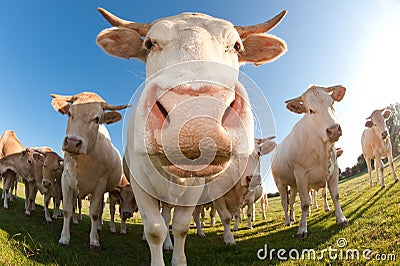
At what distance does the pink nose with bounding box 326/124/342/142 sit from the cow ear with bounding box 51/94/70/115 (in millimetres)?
5541

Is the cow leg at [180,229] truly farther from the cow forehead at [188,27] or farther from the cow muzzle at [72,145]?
the cow muzzle at [72,145]

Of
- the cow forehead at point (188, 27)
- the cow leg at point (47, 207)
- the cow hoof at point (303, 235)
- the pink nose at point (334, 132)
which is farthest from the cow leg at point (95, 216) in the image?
the pink nose at point (334, 132)

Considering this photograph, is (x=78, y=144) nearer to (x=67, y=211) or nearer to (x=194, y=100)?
(x=67, y=211)

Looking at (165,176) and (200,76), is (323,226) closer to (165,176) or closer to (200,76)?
(165,176)

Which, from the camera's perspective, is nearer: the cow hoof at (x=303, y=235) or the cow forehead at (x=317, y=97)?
the cow hoof at (x=303, y=235)

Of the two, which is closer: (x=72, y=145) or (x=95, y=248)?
(x=72, y=145)

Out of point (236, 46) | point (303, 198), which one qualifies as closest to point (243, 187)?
point (303, 198)

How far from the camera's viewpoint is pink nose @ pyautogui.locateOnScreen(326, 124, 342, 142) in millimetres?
7051

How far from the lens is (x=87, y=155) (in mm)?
7105

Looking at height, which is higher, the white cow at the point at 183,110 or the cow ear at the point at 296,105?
the cow ear at the point at 296,105

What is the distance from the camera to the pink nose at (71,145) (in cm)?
621

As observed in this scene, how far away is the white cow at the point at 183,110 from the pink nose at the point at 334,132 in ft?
10.1

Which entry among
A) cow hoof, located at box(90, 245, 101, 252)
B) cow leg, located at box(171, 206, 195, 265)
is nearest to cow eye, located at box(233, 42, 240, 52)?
cow leg, located at box(171, 206, 195, 265)

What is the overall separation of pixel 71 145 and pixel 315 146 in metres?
5.29
